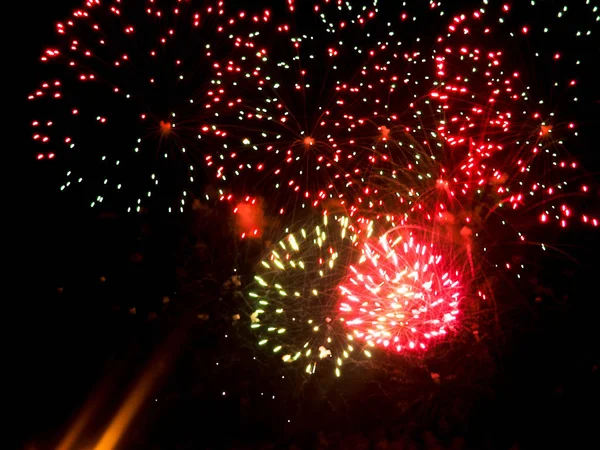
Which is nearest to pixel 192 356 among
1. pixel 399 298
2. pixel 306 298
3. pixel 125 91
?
pixel 306 298

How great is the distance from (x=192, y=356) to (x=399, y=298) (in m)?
2.29

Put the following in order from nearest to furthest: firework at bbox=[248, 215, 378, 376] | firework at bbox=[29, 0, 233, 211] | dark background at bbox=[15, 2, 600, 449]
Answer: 1. dark background at bbox=[15, 2, 600, 449]
2. firework at bbox=[248, 215, 378, 376]
3. firework at bbox=[29, 0, 233, 211]

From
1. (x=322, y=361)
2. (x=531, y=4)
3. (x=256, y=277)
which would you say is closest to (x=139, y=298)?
(x=256, y=277)

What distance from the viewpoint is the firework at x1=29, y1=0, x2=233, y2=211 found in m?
6.11

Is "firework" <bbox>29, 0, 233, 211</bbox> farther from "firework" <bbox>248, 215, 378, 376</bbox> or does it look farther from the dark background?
"firework" <bbox>248, 215, 378, 376</bbox>

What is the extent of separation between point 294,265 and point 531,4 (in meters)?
4.00

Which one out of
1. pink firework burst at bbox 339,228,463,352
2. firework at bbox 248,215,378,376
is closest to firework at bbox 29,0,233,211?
firework at bbox 248,215,378,376

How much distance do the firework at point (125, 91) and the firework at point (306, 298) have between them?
1712 mm

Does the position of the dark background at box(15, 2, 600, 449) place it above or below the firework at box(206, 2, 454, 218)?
below

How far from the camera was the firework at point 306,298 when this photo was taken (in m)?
5.79

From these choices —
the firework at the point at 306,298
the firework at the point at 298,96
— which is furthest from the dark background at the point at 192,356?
the firework at the point at 298,96

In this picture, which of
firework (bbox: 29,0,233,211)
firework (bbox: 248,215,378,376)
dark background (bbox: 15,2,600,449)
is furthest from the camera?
firework (bbox: 29,0,233,211)

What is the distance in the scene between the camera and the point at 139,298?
6113 millimetres

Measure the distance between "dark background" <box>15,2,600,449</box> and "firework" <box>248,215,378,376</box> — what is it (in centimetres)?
31
